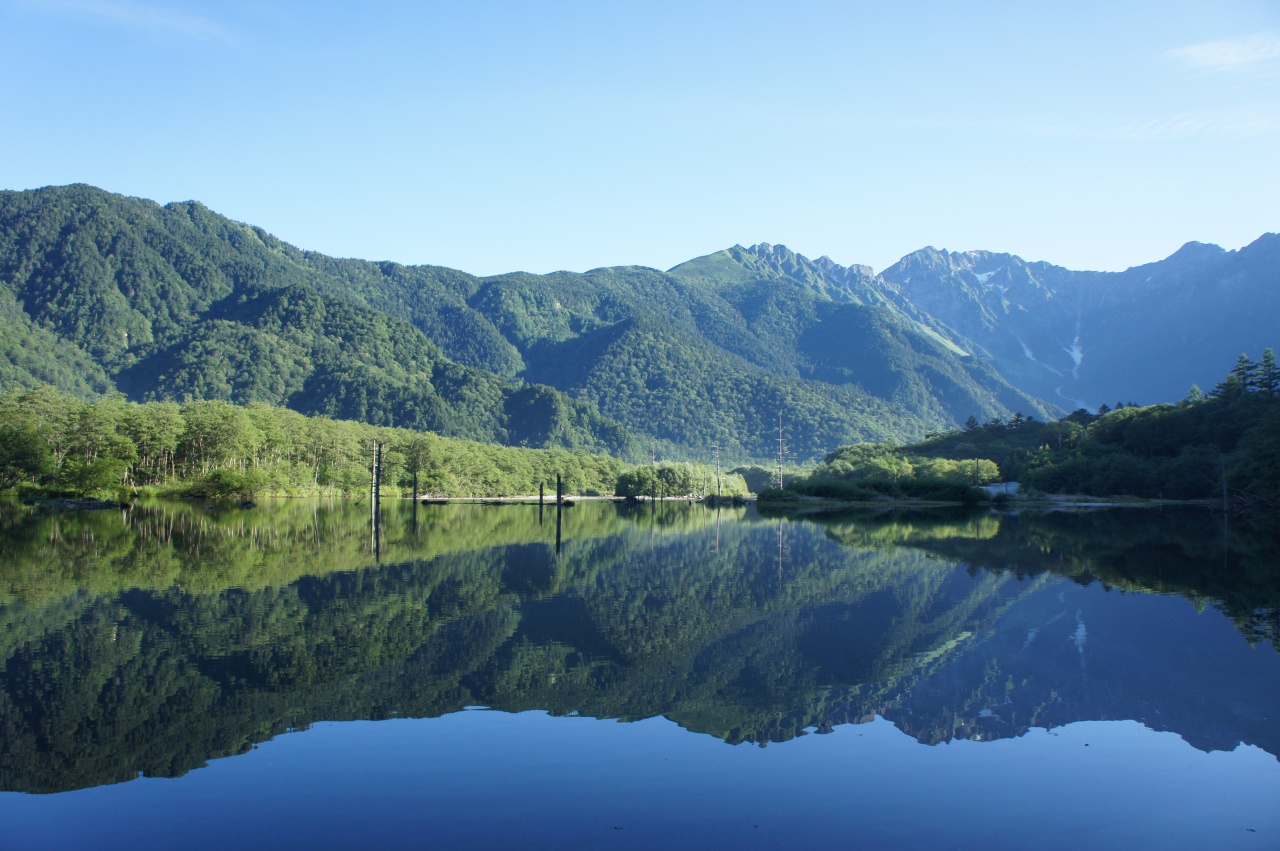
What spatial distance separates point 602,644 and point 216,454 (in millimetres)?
75206

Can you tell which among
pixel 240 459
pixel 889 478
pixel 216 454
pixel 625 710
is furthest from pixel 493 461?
pixel 625 710

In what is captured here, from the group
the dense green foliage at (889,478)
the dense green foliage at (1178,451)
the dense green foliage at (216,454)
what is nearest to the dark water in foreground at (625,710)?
the dense green foliage at (216,454)

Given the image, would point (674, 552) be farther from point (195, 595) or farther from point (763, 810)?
point (763, 810)

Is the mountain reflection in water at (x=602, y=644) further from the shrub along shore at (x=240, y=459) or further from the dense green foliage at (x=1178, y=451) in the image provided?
the dense green foliage at (x=1178, y=451)

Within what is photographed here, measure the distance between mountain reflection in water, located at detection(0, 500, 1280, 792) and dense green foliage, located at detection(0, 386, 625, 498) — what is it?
38.5 m

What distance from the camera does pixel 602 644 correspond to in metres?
16.7

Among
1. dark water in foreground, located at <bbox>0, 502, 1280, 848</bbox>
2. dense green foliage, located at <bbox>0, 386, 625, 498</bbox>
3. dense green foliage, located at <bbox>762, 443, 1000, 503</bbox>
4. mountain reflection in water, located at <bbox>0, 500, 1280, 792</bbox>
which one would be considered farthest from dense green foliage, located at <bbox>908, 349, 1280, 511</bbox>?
dense green foliage, located at <bbox>0, 386, 625, 498</bbox>

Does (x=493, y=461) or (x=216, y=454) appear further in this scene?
(x=493, y=461)

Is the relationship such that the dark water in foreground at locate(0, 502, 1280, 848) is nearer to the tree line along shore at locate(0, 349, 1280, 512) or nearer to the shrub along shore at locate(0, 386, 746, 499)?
the shrub along shore at locate(0, 386, 746, 499)

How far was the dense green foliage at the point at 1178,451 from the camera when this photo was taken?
240ft

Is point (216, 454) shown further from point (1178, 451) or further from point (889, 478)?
point (1178, 451)

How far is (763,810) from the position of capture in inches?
361

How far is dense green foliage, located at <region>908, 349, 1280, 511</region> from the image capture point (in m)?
73.1

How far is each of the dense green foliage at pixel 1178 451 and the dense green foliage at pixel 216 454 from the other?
64.1 metres
